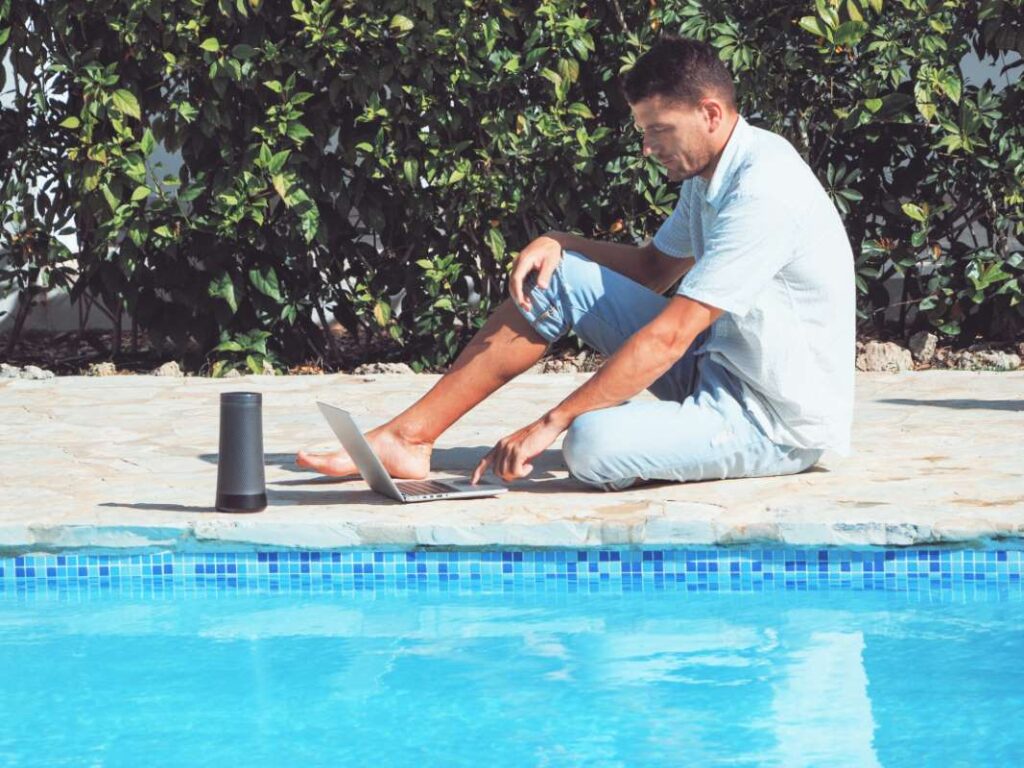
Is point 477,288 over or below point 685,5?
below

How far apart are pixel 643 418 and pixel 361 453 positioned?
2.57 feet

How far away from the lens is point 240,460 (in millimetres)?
4215

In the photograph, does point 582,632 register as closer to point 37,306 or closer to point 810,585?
point 810,585

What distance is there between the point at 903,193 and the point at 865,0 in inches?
41.6

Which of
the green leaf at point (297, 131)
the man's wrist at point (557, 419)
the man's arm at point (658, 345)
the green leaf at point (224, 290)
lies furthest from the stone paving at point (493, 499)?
the green leaf at point (297, 131)

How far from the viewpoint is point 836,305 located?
14.3ft

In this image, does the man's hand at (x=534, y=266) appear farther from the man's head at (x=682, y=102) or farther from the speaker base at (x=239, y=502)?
the speaker base at (x=239, y=502)

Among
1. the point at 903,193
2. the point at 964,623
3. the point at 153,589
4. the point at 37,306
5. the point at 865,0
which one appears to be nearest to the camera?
the point at 964,623

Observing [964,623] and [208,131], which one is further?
[208,131]

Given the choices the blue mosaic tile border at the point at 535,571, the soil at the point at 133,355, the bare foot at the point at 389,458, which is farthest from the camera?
the soil at the point at 133,355

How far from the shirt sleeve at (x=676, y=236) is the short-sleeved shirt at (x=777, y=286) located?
196 millimetres

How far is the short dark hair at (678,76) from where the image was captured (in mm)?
4094

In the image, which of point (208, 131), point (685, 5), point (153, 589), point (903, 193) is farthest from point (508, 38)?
point (153, 589)

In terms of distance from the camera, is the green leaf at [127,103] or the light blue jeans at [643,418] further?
the green leaf at [127,103]
